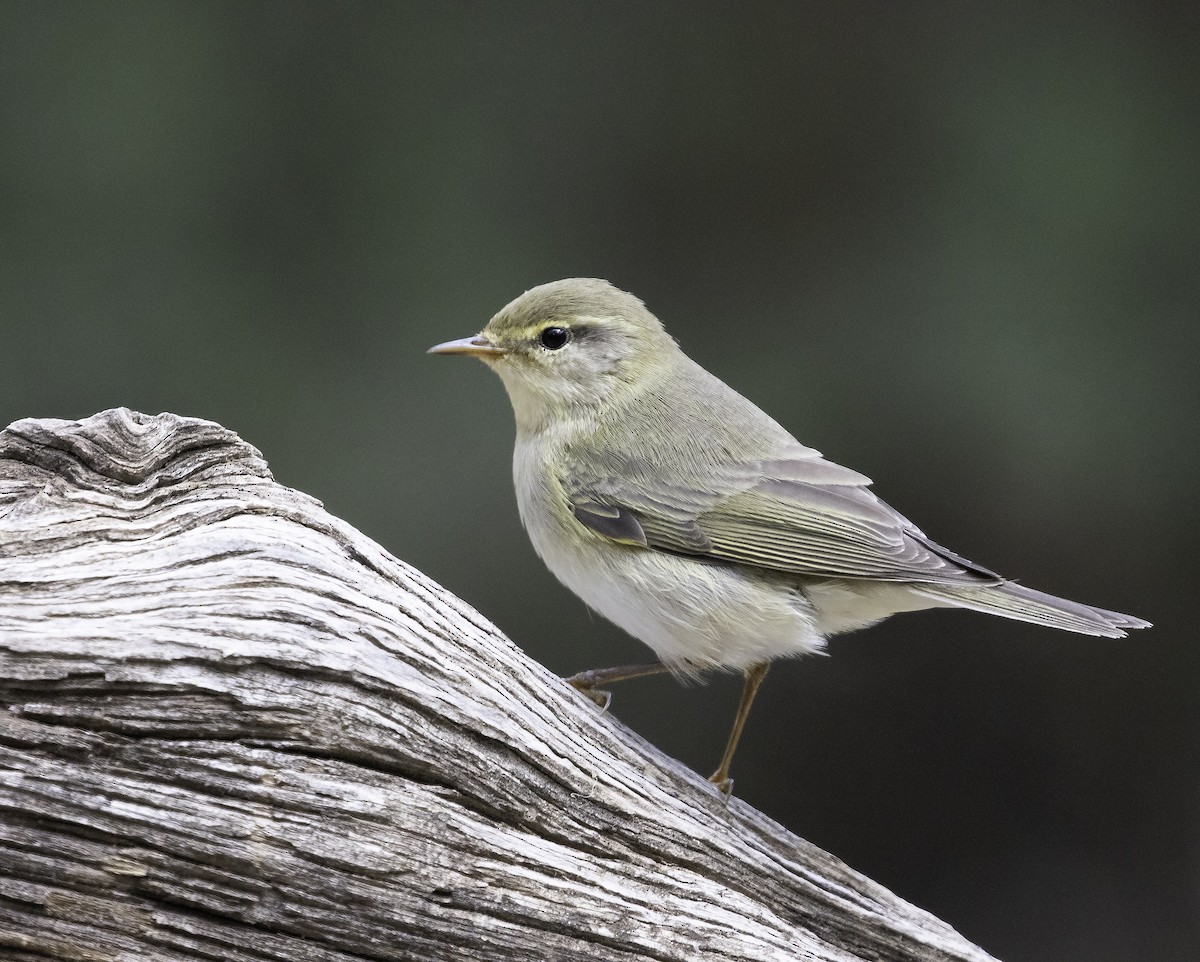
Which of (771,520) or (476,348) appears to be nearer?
(771,520)

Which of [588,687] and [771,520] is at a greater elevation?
[771,520]

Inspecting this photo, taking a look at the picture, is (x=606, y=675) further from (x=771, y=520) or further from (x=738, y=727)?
(x=771, y=520)

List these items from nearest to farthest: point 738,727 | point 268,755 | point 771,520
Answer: point 268,755, point 738,727, point 771,520

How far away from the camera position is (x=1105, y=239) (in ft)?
16.4

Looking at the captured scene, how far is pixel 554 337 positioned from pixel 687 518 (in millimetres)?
675

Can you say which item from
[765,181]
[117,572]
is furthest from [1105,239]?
[117,572]

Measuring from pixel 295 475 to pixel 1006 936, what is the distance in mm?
3325

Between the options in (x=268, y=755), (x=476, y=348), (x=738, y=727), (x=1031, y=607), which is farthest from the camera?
(x=476, y=348)

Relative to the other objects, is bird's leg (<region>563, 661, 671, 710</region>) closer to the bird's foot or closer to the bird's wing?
the bird's foot

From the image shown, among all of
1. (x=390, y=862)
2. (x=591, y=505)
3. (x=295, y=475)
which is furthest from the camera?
(x=295, y=475)

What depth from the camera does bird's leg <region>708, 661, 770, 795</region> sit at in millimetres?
3158

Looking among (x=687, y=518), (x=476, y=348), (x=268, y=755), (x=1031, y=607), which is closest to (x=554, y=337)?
(x=476, y=348)

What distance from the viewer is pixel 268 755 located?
2.35m

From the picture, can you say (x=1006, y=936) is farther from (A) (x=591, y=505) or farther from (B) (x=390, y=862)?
(B) (x=390, y=862)
